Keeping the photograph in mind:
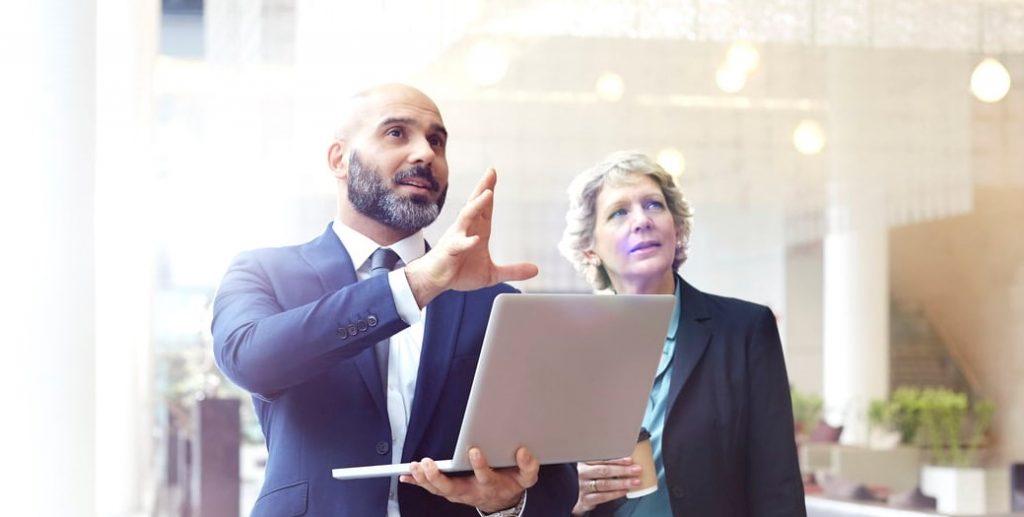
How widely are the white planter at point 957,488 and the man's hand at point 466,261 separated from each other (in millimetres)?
10135

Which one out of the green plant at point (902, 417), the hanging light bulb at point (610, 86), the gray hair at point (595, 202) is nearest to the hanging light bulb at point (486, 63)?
the hanging light bulb at point (610, 86)

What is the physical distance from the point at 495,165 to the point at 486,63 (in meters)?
0.65

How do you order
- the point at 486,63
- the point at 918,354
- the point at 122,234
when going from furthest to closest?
the point at 918,354, the point at 486,63, the point at 122,234

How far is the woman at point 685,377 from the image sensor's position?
8.91 feet

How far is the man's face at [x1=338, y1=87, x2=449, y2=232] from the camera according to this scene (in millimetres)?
2387

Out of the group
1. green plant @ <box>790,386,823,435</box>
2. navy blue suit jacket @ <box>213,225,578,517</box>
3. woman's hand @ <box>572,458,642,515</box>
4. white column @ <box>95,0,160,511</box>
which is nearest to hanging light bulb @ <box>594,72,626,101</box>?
white column @ <box>95,0,160,511</box>

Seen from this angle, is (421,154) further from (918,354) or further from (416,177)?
(918,354)

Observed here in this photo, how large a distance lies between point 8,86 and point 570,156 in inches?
278

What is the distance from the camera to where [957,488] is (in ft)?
37.8

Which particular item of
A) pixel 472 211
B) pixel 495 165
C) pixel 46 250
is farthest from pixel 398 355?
pixel 495 165

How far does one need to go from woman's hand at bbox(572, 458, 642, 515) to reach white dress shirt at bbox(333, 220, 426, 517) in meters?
0.47

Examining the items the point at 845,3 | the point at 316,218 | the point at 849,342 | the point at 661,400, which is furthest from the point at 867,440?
the point at 661,400

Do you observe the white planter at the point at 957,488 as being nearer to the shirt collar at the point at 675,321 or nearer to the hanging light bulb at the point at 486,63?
the hanging light bulb at the point at 486,63

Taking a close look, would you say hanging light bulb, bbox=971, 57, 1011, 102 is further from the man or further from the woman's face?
the man
